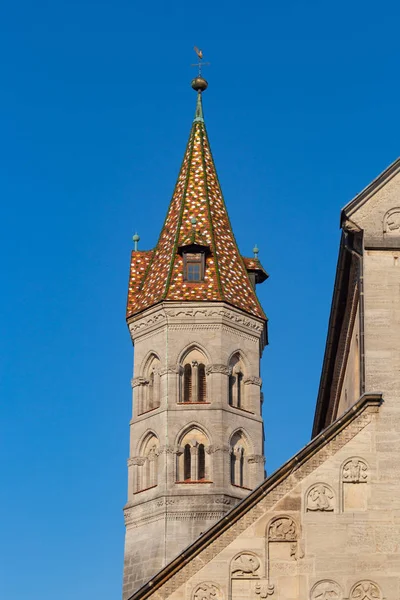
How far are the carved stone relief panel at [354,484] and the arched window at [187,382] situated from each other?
134 ft

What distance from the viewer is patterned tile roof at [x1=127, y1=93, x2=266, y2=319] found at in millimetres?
63688

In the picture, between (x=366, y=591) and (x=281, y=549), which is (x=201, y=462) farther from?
(x=366, y=591)

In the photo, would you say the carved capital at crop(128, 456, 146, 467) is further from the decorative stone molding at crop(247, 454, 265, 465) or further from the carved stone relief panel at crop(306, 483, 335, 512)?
the carved stone relief panel at crop(306, 483, 335, 512)

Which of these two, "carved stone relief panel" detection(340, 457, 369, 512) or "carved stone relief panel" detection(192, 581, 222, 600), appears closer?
"carved stone relief panel" detection(192, 581, 222, 600)

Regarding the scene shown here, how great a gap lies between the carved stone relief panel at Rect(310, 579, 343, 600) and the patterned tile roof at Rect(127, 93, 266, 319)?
42.2 m

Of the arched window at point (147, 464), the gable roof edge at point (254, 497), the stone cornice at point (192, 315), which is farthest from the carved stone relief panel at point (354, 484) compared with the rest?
the stone cornice at point (192, 315)

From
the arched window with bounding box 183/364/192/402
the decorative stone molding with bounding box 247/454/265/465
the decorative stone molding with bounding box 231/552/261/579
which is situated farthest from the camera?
the arched window with bounding box 183/364/192/402

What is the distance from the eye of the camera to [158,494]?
5991 centimetres

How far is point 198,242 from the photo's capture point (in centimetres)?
6475

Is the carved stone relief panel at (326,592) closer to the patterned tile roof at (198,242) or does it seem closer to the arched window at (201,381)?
the arched window at (201,381)

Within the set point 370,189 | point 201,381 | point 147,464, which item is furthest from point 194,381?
point 370,189

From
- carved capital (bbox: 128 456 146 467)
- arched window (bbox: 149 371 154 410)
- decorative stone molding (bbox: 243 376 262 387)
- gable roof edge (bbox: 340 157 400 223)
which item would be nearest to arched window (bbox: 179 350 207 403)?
arched window (bbox: 149 371 154 410)

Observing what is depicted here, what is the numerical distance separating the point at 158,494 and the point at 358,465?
39.1m

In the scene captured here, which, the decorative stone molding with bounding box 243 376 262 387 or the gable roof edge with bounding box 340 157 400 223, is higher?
the decorative stone molding with bounding box 243 376 262 387
